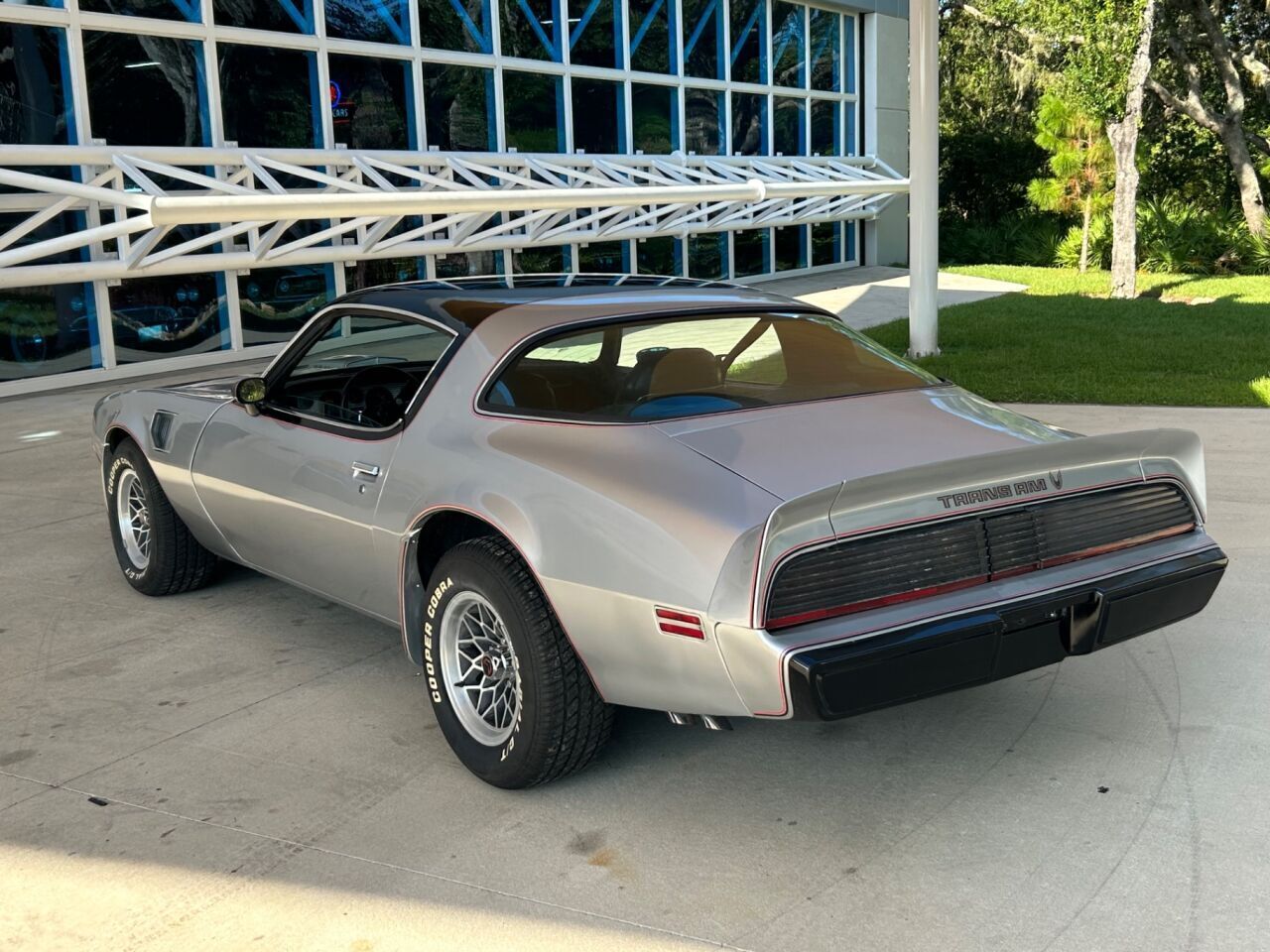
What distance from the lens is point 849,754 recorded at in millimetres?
3932

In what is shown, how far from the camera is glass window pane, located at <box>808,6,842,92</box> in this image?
23.7m

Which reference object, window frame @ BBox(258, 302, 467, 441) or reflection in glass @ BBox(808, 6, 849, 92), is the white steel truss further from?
window frame @ BBox(258, 302, 467, 441)

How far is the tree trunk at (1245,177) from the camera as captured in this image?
2502 centimetres

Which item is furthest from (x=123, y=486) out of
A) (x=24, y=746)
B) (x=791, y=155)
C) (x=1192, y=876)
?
(x=791, y=155)

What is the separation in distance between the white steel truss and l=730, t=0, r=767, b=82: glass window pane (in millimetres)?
2386

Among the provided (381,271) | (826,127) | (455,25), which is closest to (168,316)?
(381,271)

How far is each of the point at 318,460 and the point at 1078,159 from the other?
23.6m

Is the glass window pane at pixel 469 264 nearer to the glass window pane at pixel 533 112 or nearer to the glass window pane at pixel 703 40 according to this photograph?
the glass window pane at pixel 533 112

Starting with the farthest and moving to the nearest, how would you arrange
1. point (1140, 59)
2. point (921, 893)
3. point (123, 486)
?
point (1140, 59) < point (123, 486) < point (921, 893)

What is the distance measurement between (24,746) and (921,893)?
2.80 m

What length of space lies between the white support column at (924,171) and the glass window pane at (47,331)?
7.74 m

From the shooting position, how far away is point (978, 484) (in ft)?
11.3

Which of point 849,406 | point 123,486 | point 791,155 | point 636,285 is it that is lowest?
point 123,486

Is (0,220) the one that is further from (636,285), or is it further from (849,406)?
(849,406)
